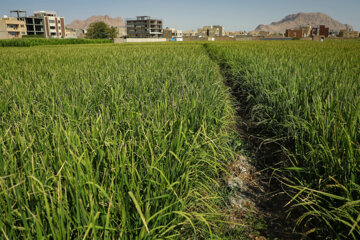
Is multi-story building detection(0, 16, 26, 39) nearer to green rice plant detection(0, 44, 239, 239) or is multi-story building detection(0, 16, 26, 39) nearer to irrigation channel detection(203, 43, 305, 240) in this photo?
green rice plant detection(0, 44, 239, 239)

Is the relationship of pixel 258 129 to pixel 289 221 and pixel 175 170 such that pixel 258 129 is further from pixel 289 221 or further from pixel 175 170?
pixel 175 170

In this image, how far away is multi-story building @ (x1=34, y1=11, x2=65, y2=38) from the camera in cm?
8988

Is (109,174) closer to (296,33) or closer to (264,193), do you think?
(264,193)

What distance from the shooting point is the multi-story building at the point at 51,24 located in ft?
295

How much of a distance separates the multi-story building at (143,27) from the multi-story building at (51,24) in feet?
89.8

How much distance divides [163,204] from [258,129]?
2756mm

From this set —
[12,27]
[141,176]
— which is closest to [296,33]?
[12,27]

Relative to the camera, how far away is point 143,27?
107500 millimetres

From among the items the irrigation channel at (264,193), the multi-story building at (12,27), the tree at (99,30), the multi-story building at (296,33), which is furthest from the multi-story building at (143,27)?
the irrigation channel at (264,193)

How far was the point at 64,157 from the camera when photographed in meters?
1.44

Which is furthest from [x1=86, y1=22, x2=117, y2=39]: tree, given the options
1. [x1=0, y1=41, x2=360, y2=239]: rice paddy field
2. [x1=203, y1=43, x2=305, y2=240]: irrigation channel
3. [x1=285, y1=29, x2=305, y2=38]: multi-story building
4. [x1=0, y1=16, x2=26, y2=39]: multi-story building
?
[x1=203, y1=43, x2=305, y2=240]: irrigation channel

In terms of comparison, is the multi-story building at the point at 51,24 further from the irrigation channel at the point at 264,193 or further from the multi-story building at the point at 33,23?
the irrigation channel at the point at 264,193

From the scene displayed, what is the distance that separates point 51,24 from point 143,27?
118 feet

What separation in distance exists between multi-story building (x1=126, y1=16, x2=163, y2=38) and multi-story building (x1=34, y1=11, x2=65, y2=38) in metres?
27.4
